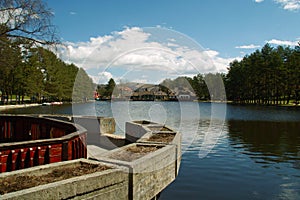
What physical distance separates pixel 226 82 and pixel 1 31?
102870 mm

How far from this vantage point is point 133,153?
8523 millimetres

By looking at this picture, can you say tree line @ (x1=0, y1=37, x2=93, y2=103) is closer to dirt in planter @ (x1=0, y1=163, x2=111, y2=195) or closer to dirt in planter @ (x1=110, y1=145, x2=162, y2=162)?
dirt in planter @ (x1=110, y1=145, x2=162, y2=162)

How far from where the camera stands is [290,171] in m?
11.9

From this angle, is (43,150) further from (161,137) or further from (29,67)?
(29,67)

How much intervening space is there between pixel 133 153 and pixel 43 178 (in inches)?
128

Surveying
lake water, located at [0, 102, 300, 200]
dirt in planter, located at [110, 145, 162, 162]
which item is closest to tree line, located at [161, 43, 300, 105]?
lake water, located at [0, 102, 300, 200]

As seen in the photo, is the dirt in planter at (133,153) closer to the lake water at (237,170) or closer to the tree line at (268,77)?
the lake water at (237,170)

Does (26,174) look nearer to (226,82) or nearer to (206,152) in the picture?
(206,152)

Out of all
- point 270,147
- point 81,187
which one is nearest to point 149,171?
point 81,187

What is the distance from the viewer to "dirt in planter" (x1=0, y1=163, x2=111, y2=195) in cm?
513

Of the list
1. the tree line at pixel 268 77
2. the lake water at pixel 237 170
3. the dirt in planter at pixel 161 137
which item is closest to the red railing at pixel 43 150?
the dirt in planter at pixel 161 137

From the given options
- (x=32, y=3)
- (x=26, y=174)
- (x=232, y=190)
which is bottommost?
(x=232, y=190)

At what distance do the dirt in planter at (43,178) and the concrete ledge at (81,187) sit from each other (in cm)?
13

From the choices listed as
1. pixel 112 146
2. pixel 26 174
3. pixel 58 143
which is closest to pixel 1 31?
pixel 112 146
